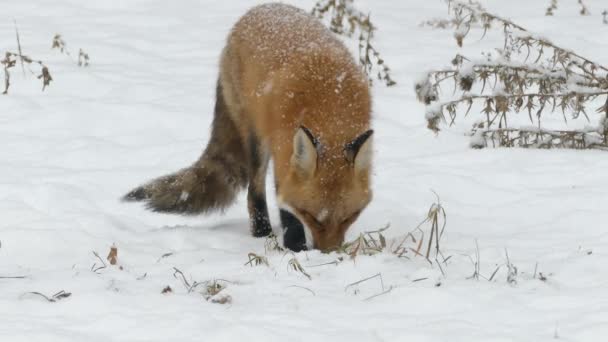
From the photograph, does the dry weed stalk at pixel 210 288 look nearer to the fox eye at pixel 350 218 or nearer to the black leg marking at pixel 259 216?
the fox eye at pixel 350 218

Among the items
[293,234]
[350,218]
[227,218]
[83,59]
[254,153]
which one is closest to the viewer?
[350,218]

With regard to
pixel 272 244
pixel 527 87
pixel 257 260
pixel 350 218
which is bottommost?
pixel 272 244

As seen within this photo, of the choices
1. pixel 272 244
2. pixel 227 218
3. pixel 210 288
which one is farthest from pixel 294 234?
pixel 227 218

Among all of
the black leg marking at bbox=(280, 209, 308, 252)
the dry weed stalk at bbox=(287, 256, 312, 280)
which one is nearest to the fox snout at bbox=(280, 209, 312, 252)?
the black leg marking at bbox=(280, 209, 308, 252)

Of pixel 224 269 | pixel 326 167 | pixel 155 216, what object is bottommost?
pixel 155 216

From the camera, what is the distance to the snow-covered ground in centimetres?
380

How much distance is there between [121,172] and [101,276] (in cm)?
291

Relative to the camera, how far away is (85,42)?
10844 millimetres

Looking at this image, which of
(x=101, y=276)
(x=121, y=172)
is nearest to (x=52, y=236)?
(x=101, y=276)

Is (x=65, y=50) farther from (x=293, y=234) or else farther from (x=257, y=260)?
(x=257, y=260)

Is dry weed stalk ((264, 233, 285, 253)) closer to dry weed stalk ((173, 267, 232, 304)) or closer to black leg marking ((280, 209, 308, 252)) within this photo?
black leg marking ((280, 209, 308, 252))

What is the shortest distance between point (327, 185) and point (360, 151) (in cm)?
27

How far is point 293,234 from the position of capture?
5.46 m

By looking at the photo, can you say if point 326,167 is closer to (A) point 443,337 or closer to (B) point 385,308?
(B) point 385,308
